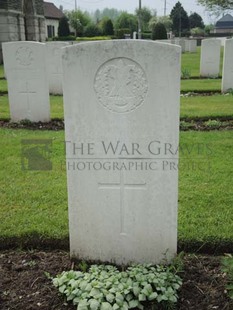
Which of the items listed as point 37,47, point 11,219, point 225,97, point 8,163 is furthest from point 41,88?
point 225,97

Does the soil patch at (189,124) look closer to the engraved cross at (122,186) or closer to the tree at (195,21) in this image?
the engraved cross at (122,186)

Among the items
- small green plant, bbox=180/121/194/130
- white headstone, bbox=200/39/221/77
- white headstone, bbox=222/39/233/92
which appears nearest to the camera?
small green plant, bbox=180/121/194/130

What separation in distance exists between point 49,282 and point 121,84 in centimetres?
155

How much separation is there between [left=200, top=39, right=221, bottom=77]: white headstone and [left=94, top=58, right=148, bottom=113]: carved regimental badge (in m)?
14.0

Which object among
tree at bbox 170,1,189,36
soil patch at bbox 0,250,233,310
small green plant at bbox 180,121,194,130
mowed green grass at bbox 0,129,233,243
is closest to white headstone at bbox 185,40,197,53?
small green plant at bbox 180,121,194,130

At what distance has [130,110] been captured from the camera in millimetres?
2695

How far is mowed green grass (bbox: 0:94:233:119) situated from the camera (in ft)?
27.9

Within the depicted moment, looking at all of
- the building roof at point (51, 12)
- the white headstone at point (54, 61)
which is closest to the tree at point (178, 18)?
the building roof at point (51, 12)

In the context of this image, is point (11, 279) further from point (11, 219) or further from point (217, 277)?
point (217, 277)

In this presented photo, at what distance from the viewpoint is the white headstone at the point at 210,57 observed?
1570 cm

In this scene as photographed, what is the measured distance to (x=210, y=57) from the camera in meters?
16.0

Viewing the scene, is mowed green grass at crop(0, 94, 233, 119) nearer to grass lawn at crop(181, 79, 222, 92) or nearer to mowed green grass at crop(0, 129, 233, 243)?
grass lawn at crop(181, 79, 222, 92)

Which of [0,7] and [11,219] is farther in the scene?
[0,7]

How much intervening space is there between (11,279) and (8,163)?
283 cm
